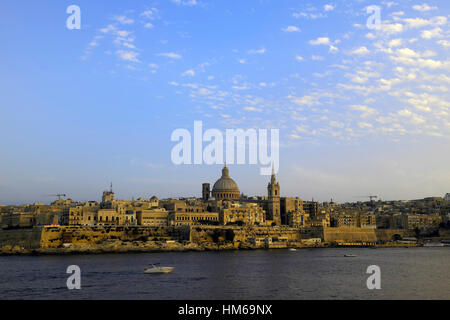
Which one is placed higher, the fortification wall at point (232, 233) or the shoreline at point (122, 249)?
the fortification wall at point (232, 233)

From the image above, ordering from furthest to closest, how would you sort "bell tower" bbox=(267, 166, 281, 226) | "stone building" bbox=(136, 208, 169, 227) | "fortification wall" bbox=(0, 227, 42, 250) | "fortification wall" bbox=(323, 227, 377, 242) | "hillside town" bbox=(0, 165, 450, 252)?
"bell tower" bbox=(267, 166, 281, 226) < "fortification wall" bbox=(323, 227, 377, 242) < "stone building" bbox=(136, 208, 169, 227) < "hillside town" bbox=(0, 165, 450, 252) < "fortification wall" bbox=(0, 227, 42, 250)

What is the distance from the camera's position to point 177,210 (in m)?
79.3

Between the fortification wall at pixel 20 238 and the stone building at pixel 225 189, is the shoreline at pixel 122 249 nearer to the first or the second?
the fortification wall at pixel 20 238

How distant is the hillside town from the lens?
65438 mm

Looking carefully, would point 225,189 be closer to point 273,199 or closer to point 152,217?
point 273,199

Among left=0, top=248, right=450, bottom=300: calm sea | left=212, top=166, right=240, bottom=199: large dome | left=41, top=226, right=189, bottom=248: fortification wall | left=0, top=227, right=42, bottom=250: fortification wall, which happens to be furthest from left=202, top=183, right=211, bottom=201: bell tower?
left=0, top=248, right=450, bottom=300: calm sea

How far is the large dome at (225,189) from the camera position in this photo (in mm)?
98938

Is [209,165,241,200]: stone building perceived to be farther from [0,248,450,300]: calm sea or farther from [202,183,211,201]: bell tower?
[0,248,450,300]: calm sea

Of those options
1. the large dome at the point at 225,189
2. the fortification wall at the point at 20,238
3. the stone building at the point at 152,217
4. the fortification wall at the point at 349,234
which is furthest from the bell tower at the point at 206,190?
the fortification wall at the point at 20,238

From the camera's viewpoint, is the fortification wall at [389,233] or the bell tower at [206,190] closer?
the fortification wall at [389,233]

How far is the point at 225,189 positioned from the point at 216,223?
20.6 m

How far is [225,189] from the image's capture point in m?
99.4

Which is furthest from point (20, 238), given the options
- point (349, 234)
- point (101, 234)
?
point (349, 234)
